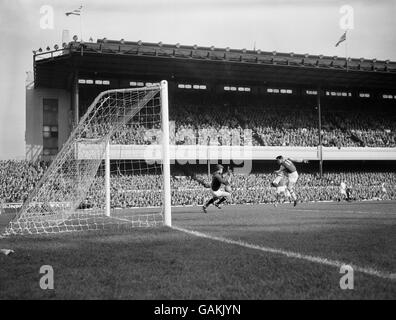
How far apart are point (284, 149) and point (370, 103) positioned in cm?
1420

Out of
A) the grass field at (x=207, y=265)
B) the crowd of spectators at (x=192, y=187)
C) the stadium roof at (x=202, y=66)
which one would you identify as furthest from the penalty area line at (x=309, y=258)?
the stadium roof at (x=202, y=66)

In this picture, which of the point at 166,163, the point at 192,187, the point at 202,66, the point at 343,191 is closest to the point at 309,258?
the point at 166,163

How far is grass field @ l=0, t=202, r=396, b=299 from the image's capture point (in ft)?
14.3

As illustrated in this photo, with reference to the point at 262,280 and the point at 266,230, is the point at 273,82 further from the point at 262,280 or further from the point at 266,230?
the point at 262,280

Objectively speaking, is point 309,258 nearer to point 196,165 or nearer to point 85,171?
point 85,171

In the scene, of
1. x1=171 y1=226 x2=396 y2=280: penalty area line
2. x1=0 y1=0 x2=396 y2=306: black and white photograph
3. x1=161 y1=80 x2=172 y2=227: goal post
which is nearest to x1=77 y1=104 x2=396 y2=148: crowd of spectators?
x1=0 y1=0 x2=396 y2=306: black and white photograph

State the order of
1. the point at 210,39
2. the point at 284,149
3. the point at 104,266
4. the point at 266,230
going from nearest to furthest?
1. the point at 104,266
2. the point at 266,230
3. the point at 210,39
4. the point at 284,149

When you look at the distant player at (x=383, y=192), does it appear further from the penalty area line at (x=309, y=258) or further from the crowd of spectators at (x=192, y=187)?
the penalty area line at (x=309, y=258)

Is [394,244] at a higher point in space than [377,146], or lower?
lower

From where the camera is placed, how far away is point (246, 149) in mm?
42219

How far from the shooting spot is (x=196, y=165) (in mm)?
41219

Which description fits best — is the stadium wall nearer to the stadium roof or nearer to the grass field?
the stadium roof

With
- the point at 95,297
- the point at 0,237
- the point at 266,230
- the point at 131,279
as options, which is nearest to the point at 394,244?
the point at 266,230

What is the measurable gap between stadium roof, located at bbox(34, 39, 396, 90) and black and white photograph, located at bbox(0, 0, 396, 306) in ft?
0.61
